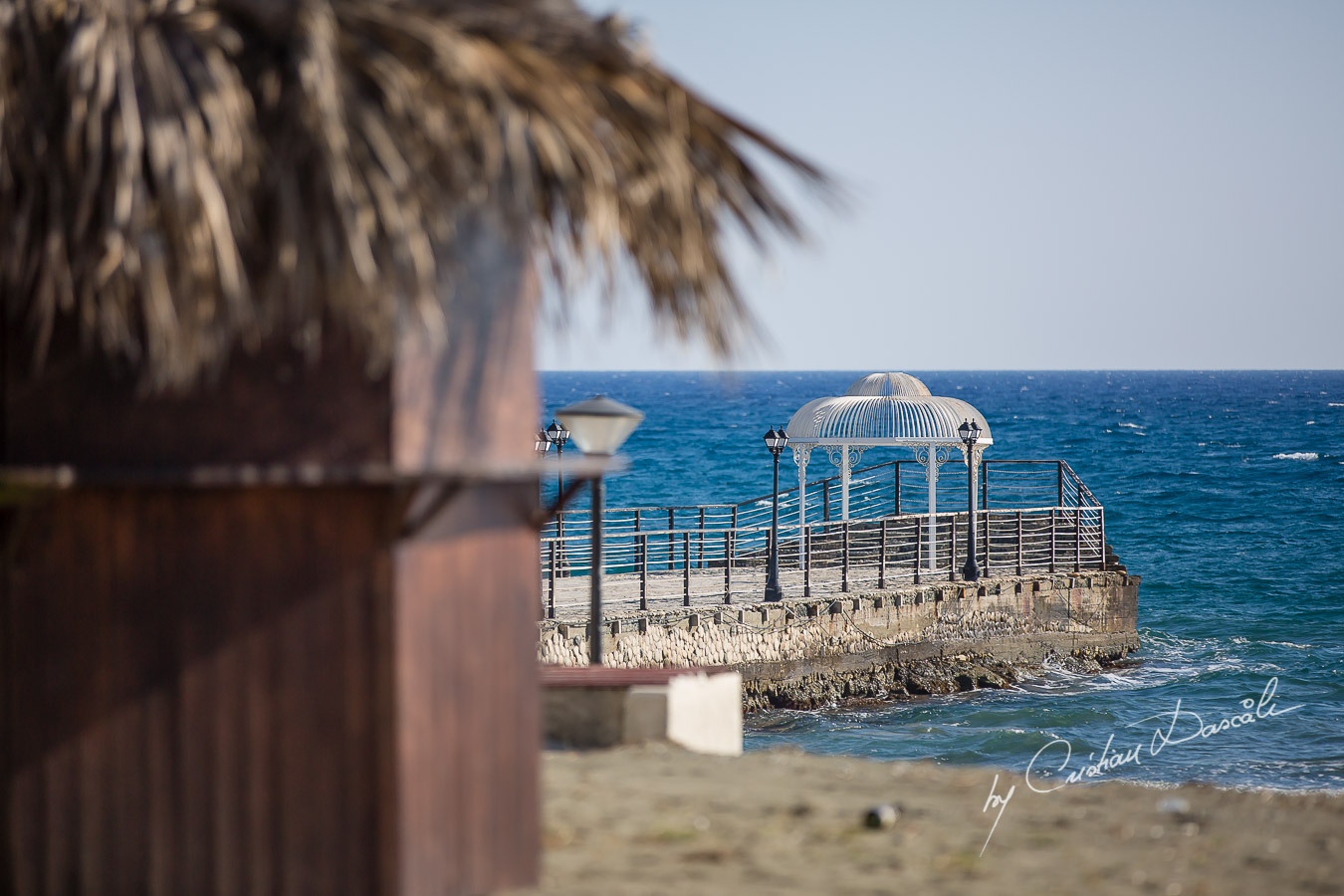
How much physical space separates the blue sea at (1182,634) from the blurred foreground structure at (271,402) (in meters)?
1.12

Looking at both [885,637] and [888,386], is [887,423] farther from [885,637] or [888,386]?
[885,637]

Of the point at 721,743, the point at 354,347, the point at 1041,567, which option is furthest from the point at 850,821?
the point at 1041,567

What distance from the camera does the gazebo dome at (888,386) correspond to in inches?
922

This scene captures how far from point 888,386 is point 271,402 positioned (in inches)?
779

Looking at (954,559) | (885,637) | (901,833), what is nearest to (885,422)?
(954,559)

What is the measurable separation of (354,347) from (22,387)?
3.68ft

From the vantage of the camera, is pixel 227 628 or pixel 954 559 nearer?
pixel 227 628

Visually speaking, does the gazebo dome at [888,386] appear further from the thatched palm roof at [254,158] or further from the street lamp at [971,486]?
the thatched palm roof at [254,158]

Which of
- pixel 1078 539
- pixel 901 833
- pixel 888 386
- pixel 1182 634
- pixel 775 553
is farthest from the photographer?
pixel 1182 634

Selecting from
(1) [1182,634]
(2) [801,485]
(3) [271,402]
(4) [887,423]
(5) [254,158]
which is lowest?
(1) [1182,634]

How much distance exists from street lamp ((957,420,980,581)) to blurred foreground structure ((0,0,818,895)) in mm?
16472

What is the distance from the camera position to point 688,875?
5.34m

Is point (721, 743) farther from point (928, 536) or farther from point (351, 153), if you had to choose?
point (928, 536)

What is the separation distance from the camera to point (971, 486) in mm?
20875
